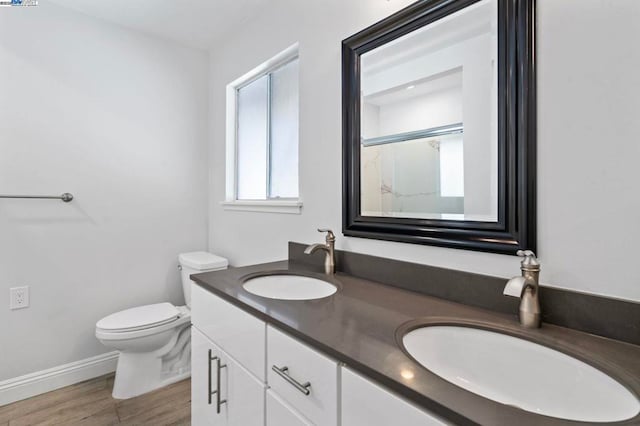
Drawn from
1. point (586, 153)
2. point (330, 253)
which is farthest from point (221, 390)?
point (586, 153)

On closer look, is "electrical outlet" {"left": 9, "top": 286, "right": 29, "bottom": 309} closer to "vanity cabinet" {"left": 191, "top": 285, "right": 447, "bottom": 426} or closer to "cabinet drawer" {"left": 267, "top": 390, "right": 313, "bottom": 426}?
"vanity cabinet" {"left": 191, "top": 285, "right": 447, "bottom": 426}

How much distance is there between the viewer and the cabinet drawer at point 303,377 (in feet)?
2.31

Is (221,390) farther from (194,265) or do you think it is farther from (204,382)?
(194,265)

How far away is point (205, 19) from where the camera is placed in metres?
2.09

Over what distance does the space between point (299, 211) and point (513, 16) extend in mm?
1142

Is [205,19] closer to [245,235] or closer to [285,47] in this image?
[285,47]

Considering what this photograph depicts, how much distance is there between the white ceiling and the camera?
6.30 feet

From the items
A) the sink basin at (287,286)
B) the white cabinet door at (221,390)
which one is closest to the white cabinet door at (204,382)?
the white cabinet door at (221,390)

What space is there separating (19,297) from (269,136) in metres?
1.75

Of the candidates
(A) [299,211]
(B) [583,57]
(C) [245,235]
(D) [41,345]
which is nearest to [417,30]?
(B) [583,57]

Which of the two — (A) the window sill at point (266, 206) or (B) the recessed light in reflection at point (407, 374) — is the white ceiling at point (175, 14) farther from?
(B) the recessed light in reflection at point (407, 374)

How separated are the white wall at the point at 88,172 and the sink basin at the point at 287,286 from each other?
138 centimetres

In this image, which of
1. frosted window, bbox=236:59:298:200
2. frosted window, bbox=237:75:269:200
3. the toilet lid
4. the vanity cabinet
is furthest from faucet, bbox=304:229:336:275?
the toilet lid

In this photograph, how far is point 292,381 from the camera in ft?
2.62
